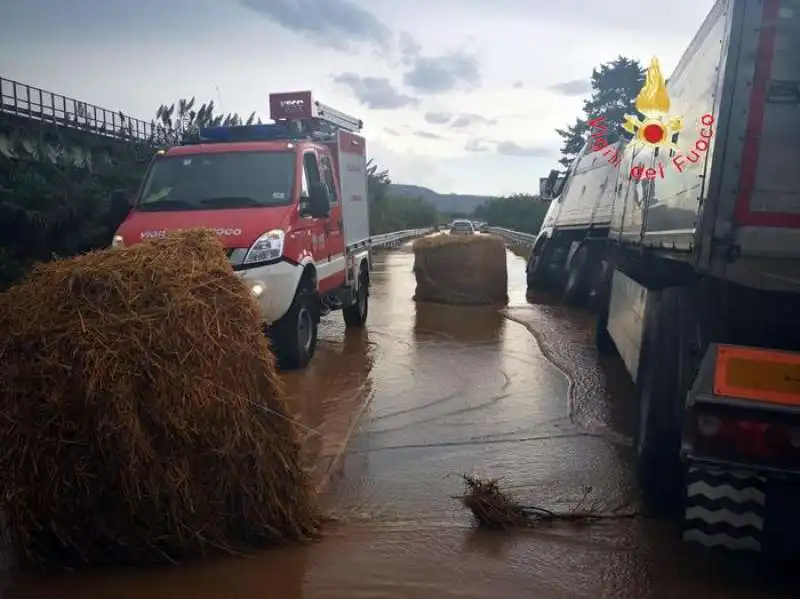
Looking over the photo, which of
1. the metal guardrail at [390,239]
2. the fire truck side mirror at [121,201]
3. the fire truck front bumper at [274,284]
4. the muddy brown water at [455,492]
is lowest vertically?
the metal guardrail at [390,239]

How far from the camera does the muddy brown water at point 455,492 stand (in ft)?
12.1

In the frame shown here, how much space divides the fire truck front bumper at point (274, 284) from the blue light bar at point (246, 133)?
2618 millimetres

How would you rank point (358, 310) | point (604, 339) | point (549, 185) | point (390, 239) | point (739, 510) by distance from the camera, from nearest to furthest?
point (739, 510) < point (604, 339) < point (358, 310) < point (549, 185) < point (390, 239)

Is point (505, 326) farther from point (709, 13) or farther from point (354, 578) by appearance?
point (354, 578)

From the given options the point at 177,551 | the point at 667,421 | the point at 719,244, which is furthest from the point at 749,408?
the point at 177,551

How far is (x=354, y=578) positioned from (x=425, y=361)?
17.6 ft

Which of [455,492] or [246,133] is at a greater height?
[246,133]

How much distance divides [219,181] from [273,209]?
2.87 ft

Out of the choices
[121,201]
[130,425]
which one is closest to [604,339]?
[121,201]

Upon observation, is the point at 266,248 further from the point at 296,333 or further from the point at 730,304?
the point at 730,304

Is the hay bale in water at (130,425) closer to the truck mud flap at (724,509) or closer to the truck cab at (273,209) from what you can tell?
the truck mud flap at (724,509)

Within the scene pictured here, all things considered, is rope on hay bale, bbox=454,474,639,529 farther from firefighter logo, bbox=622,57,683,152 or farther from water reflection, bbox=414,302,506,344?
water reflection, bbox=414,302,506,344

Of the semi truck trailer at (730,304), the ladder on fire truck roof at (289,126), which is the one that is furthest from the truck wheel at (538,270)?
the semi truck trailer at (730,304)

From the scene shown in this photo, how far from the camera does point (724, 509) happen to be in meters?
3.43
